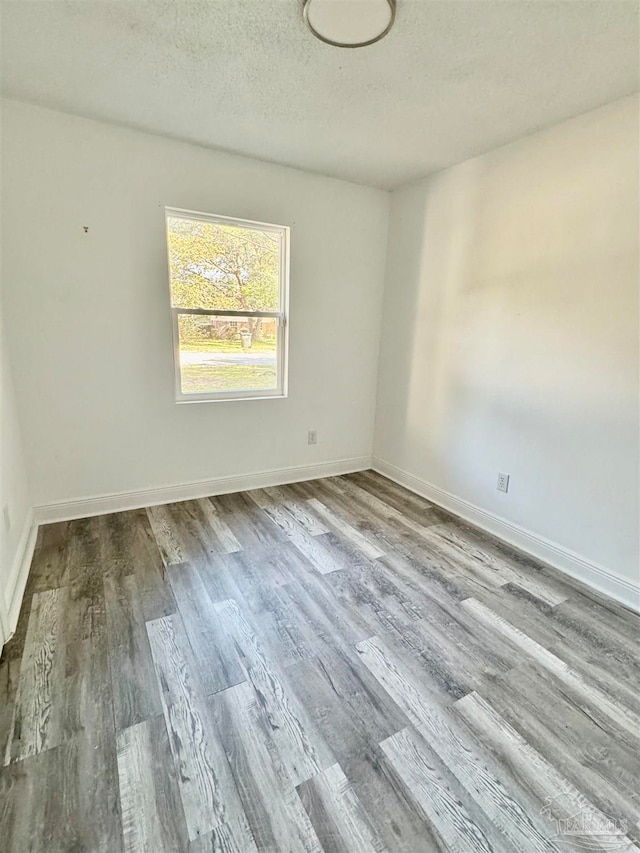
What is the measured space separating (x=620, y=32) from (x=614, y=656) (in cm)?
247

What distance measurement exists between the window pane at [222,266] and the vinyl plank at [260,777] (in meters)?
2.37

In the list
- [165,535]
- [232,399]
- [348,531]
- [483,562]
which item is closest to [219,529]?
[165,535]

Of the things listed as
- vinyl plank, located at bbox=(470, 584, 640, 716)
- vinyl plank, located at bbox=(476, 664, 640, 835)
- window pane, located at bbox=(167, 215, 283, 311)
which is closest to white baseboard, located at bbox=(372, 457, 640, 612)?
vinyl plank, located at bbox=(470, 584, 640, 716)

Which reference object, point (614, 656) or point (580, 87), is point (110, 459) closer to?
point (614, 656)

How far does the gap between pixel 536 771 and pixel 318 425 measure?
2.61 m

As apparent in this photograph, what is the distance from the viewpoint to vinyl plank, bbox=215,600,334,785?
47.9 inches

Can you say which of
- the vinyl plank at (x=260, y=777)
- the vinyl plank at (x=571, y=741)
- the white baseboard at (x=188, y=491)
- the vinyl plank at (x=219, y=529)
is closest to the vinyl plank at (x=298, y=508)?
the white baseboard at (x=188, y=491)

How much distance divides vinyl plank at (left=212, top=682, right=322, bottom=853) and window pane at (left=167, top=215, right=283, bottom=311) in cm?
237

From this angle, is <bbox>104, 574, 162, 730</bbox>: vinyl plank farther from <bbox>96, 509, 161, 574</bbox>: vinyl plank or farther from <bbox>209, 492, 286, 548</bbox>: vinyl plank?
<bbox>209, 492, 286, 548</bbox>: vinyl plank

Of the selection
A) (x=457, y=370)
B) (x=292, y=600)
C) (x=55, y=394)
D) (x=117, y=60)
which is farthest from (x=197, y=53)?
Answer: (x=292, y=600)

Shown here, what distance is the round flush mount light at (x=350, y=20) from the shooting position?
1.36 meters

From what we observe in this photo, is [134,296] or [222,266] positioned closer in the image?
[134,296]

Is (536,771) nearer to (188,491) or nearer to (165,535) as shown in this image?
(165,535)

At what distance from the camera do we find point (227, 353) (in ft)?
9.80
